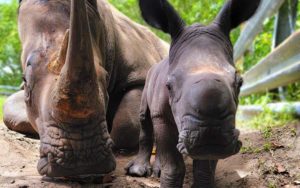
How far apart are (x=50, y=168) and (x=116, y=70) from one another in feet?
7.72

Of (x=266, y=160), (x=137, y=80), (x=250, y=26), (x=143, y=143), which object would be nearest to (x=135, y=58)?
(x=137, y=80)

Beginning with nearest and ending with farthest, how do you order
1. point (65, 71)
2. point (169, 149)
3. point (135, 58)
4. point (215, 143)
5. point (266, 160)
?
point (215, 143), point (65, 71), point (169, 149), point (266, 160), point (135, 58)

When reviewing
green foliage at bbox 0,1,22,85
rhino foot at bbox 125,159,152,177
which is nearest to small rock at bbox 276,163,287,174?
rhino foot at bbox 125,159,152,177

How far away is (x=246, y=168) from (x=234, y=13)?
1304 mm

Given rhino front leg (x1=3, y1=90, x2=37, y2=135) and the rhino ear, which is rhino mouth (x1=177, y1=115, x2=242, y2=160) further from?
rhino front leg (x1=3, y1=90, x2=37, y2=135)

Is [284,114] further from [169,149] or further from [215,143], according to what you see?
[215,143]

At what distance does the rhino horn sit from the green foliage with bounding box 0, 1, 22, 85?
17806 millimetres

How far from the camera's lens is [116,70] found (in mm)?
5727

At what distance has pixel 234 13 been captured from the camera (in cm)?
362

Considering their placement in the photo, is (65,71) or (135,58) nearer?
(65,71)

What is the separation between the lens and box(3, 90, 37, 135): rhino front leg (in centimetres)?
639

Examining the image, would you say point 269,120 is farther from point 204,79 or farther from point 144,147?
point 204,79

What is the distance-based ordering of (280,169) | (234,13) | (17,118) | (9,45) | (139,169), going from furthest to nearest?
(9,45) → (17,118) → (139,169) → (280,169) → (234,13)

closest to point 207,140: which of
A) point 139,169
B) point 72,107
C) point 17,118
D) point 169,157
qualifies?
point 169,157
